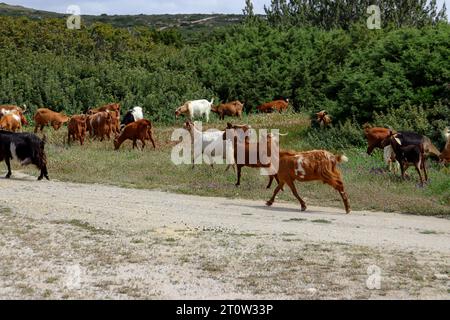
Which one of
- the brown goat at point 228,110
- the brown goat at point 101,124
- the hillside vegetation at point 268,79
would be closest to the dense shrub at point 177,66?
the hillside vegetation at point 268,79

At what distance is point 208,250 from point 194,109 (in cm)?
2226

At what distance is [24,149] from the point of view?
18281 millimetres

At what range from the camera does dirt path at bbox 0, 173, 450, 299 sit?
875 cm

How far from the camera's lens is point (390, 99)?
24453 millimetres

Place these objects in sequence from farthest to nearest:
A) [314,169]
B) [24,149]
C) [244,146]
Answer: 1. [24,149]
2. [244,146]
3. [314,169]

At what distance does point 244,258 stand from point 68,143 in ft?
51.1

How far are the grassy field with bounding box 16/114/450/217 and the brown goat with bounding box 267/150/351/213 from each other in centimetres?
96

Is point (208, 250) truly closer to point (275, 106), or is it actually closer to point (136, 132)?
point (136, 132)

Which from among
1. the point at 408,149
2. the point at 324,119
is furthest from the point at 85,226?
the point at 324,119

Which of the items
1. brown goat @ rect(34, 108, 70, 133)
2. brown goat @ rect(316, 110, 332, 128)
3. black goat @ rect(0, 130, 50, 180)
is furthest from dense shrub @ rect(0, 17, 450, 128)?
black goat @ rect(0, 130, 50, 180)

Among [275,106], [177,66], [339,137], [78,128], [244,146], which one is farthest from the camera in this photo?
[177,66]

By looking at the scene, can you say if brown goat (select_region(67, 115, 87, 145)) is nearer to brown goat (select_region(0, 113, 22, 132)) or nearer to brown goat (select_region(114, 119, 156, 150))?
brown goat (select_region(114, 119, 156, 150))
